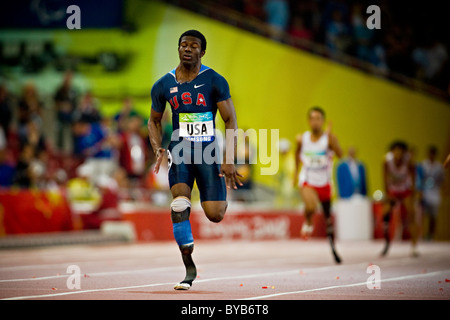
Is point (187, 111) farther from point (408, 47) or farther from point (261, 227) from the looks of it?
point (408, 47)

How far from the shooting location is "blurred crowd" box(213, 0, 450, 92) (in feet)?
91.1

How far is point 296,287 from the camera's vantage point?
9.65 m

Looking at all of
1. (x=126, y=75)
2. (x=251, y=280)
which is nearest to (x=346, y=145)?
(x=126, y=75)

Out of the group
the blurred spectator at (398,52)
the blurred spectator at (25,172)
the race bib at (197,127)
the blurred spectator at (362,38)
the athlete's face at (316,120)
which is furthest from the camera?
the blurred spectator at (398,52)

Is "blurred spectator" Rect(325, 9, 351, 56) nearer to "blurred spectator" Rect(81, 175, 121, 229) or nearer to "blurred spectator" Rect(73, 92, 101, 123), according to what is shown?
"blurred spectator" Rect(73, 92, 101, 123)

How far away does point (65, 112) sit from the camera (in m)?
23.7

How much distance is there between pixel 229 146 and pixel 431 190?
17010 millimetres

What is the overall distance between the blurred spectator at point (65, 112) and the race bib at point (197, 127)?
14.7m

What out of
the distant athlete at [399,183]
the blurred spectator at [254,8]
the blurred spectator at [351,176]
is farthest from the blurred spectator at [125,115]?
the distant athlete at [399,183]

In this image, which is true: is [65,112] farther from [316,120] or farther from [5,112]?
[316,120]

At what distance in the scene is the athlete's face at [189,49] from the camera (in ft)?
30.6

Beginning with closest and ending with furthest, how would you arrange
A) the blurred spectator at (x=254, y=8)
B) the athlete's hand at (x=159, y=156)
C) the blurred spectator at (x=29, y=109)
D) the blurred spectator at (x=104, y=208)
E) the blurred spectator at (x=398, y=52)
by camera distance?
the athlete's hand at (x=159, y=156) → the blurred spectator at (x=104, y=208) → the blurred spectator at (x=29, y=109) → the blurred spectator at (x=254, y=8) → the blurred spectator at (x=398, y=52)

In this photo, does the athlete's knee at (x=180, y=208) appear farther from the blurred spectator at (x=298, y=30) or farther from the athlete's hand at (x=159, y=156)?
the blurred spectator at (x=298, y=30)
